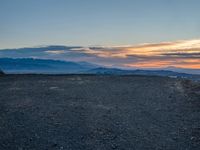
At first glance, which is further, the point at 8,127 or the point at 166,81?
the point at 166,81

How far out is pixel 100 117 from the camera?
626 inches

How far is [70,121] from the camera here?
1521cm

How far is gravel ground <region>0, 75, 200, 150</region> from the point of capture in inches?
498

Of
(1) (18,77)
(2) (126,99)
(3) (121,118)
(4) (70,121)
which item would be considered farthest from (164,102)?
(1) (18,77)

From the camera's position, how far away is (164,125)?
49.2ft

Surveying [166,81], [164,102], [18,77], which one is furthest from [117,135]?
[18,77]

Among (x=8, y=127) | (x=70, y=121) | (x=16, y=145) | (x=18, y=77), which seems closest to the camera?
(x=16, y=145)

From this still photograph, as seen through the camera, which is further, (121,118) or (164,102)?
(164,102)

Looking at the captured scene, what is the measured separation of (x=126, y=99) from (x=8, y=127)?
8.07m

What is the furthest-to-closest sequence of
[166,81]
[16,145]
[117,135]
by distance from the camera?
[166,81] < [117,135] < [16,145]

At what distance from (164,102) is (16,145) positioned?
975cm

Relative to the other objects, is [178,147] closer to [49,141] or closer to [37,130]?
[49,141]

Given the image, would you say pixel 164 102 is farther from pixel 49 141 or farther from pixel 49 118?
pixel 49 141

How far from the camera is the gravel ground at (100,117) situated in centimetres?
1265
